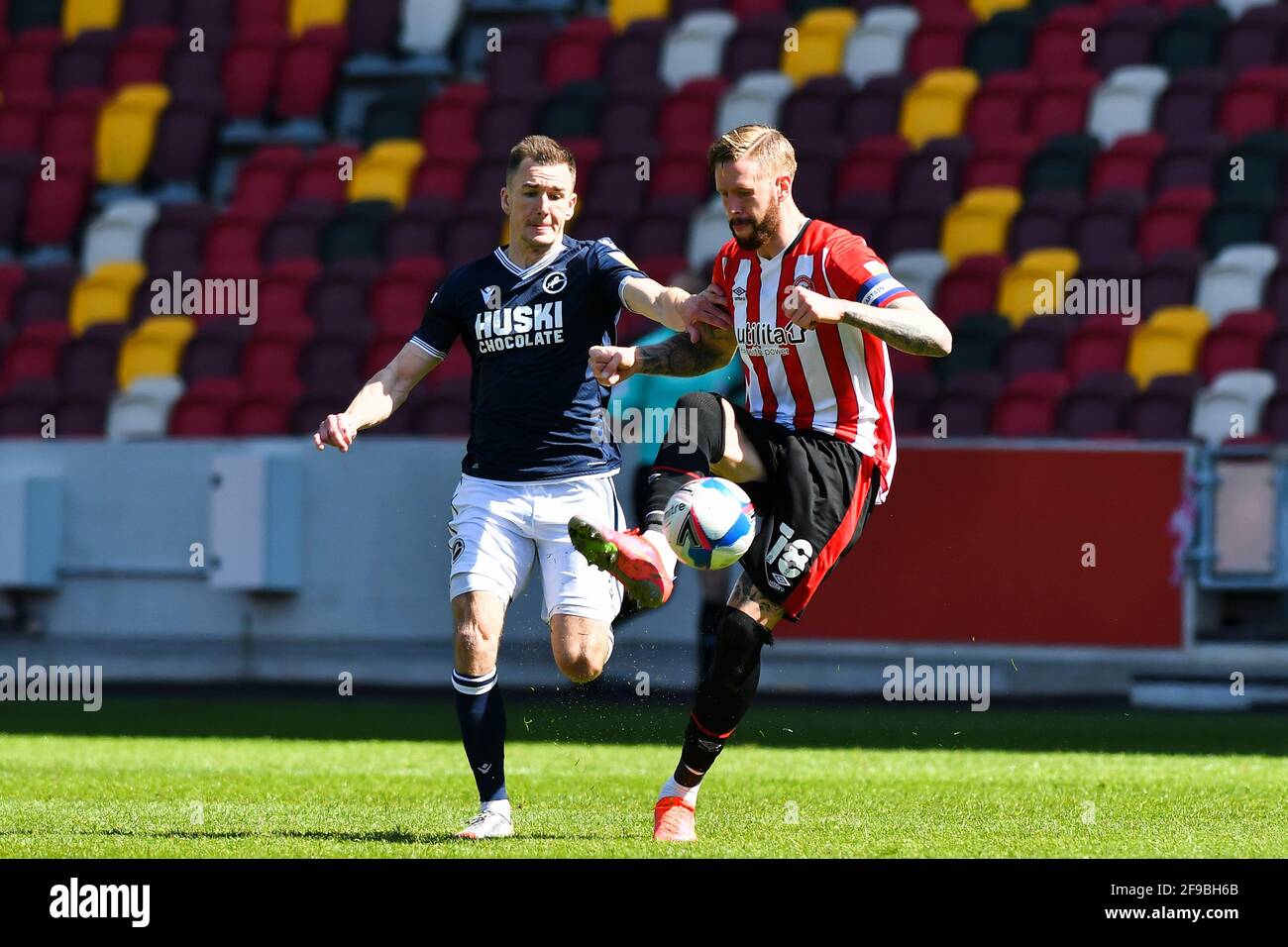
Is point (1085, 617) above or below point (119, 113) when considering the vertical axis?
below

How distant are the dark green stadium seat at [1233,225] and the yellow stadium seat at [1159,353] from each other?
93cm

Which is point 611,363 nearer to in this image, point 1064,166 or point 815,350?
point 815,350

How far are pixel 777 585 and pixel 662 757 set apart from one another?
3495mm

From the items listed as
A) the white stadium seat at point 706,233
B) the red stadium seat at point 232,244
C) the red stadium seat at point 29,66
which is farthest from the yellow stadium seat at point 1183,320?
the red stadium seat at point 29,66

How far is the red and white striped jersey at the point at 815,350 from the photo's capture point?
633cm

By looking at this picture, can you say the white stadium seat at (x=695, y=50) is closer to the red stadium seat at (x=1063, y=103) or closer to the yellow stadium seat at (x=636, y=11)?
the yellow stadium seat at (x=636, y=11)

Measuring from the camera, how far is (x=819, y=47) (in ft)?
55.7

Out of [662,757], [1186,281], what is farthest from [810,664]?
[1186,281]

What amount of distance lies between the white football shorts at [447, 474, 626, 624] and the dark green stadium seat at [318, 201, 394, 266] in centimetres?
996

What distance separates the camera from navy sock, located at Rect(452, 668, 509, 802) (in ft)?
21.2

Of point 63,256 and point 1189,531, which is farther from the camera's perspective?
point 63,256

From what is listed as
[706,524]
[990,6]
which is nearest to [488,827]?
[706,524]

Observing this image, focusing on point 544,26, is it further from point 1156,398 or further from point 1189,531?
point 1189,531

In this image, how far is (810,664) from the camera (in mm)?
12289
